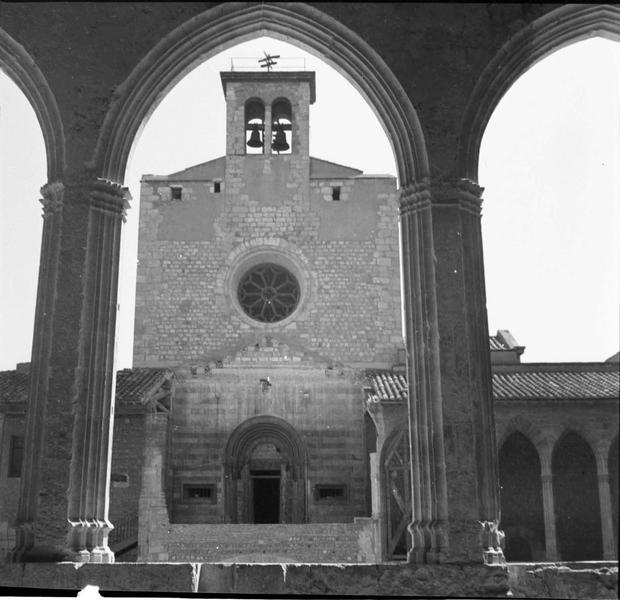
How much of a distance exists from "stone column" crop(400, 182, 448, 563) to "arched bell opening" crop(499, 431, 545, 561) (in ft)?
30.4

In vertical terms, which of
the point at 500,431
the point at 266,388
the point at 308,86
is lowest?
the point at 500,431

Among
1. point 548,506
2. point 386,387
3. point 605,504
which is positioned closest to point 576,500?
point 605,504

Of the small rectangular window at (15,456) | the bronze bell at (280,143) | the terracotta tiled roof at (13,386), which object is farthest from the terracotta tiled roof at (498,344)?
the small rectangular window at (15,456)

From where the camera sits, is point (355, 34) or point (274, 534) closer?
point (355, 34)

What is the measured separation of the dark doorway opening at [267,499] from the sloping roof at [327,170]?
8.09 m

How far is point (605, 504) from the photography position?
1395cm

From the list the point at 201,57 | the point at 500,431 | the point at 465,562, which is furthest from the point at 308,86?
the point at 465,562

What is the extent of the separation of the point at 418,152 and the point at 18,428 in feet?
35.0

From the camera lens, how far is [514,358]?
19375 mm

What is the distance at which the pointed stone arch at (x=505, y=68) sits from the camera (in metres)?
6.60

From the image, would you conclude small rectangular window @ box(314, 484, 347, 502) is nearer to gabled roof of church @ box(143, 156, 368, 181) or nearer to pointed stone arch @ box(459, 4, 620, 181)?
gabled roof of church @ box(143, 156, 368, 181)

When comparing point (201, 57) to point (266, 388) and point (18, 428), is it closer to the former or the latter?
point (18, 428)

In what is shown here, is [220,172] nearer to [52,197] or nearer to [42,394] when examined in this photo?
[52,197]

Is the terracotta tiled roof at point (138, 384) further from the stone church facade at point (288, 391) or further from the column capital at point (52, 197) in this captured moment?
the column capital at point (52, 197)
